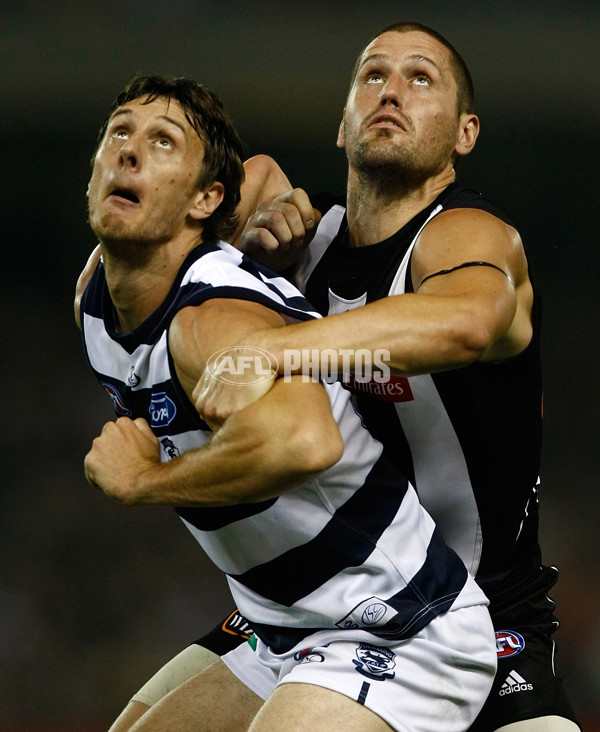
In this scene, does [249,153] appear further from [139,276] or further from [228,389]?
[228,389]

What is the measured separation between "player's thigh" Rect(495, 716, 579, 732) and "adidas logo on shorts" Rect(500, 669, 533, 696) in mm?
85

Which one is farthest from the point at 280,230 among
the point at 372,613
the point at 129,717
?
the point at 129,717

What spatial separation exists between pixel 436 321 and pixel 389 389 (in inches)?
18.5

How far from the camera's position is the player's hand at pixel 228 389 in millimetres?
2127

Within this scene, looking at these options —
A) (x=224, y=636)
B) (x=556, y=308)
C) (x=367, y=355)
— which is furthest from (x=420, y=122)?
(x=556, y=308)

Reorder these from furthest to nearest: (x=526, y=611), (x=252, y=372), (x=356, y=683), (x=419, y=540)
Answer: (x=526, y=611) → (x=419, y=540) → (x=356, y=683) → (x=252, y=372)

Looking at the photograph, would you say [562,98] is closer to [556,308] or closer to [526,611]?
[556,308]

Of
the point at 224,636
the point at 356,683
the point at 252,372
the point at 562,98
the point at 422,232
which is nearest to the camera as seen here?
the point at 252,372

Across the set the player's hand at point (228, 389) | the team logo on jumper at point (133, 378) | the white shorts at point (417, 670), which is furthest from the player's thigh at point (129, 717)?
the player's hand at point (228, 389)

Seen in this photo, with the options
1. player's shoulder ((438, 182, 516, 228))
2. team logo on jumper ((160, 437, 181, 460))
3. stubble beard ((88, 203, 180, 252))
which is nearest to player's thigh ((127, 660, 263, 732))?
team logo on jumper ((160, 437, 181, 460))

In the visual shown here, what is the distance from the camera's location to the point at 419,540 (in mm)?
2463

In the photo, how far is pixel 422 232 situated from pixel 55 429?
437 cm

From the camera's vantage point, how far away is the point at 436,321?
231 cm

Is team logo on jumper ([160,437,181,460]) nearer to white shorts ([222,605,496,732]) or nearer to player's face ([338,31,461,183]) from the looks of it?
white shorts ([222,605,496,732])
